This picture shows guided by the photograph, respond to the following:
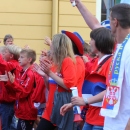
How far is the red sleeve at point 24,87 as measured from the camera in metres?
6.46

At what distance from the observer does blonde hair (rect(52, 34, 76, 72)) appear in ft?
18.0

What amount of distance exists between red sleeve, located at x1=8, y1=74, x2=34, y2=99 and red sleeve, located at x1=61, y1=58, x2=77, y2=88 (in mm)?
1200

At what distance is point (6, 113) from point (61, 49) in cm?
193

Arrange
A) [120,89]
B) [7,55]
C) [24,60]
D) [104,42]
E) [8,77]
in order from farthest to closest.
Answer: [7,55] < [24,60] < [8,77] < [104,42] < [120,89]

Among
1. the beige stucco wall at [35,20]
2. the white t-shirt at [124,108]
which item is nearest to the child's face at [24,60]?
the white t-shirt at [124,108]

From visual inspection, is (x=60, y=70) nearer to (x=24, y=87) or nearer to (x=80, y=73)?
(x=80, y=73)

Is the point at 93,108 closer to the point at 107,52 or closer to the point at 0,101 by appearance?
the point at 107,52

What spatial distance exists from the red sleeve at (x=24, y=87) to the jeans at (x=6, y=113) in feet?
1.47

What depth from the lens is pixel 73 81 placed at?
5.36 metres

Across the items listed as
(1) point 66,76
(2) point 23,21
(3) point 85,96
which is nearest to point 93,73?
(3) point 85,96

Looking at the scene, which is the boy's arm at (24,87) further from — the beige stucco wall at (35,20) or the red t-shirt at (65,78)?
the beige stucco wall at (35,20)

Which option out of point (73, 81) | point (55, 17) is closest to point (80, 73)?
point (73, 81)

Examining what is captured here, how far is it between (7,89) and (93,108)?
261 cm

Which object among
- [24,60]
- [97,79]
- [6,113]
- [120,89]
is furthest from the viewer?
[6,113]
